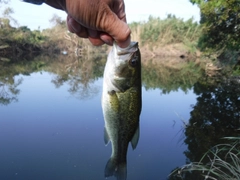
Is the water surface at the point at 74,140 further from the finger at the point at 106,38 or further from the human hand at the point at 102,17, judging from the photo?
the human hand at the point at 102,17

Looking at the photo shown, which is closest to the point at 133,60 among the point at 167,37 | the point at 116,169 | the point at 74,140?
the point at 116,169

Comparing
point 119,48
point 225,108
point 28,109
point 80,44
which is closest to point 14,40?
point 80,44

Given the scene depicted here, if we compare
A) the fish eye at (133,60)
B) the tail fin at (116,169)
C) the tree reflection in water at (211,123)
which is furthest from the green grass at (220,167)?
the fish eye at (133,60)

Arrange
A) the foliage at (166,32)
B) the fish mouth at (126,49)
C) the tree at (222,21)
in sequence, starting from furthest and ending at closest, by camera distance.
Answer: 1. the foliage at (166,32)
2. the tree at (222,21)
3. the fish mouth at (126,49)

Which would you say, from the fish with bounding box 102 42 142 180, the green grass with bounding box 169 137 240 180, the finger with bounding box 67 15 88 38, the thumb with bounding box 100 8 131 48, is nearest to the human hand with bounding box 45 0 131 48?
the thumb with bounding box 100 8 131 48

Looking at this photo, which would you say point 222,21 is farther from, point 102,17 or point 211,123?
point 102,17

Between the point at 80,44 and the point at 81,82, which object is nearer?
the point at 81,82

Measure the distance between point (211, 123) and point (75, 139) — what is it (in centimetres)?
458

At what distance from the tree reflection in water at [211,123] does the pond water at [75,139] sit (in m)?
0.27

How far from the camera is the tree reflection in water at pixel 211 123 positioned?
6.04m

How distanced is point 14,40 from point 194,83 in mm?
31450

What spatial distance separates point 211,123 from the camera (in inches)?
334

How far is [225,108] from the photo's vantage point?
10094mm

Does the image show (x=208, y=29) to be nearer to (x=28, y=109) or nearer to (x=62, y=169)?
(x=28, y=109)
